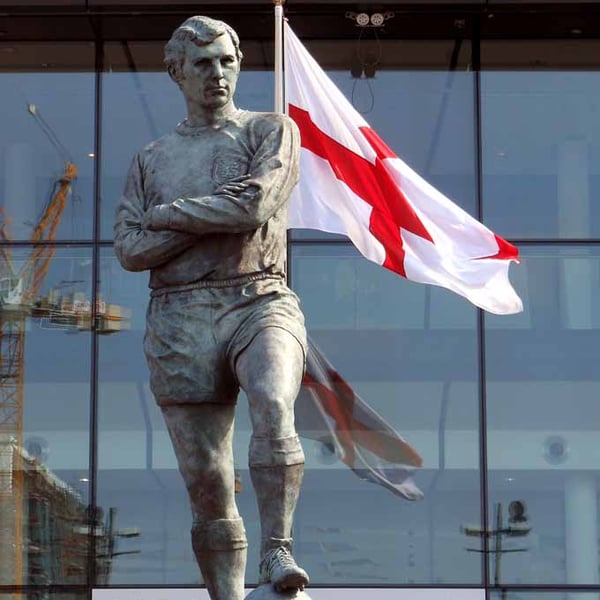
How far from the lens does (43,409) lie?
1788 cm

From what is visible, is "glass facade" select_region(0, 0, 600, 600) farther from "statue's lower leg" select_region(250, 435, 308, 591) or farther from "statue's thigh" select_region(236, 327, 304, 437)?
Result: "statue's lower leg" select_region(250, 435, 308, 591)

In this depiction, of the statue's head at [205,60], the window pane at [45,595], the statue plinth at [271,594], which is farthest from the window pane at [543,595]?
the statue plinth at [271,594]

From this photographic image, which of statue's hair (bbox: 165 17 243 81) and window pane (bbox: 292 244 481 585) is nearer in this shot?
statue's hair (bbox: 165 17 243 81)

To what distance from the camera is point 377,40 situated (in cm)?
1842

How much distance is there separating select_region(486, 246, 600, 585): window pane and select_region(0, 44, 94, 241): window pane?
3.95 metres

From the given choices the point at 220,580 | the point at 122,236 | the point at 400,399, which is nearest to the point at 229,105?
the point at 122,236

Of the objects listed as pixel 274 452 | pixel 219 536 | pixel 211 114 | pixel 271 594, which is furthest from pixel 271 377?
pixel 211 114

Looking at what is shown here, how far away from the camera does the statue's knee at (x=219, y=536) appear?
8.32m

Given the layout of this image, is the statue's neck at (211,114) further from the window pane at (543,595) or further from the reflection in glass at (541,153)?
the reflection in glass at (541,153)

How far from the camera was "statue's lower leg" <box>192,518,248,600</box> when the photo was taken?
27.2 feet

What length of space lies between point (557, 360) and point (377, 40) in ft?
11.1

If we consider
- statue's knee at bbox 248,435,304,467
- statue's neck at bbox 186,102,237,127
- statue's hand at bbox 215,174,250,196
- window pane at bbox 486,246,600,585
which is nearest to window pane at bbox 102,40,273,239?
window pane at bbox 486,246,600,585

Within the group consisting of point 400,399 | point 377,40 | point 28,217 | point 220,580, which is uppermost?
point 377,40

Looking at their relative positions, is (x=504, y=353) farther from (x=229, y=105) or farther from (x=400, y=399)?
(x=229, y=105)
